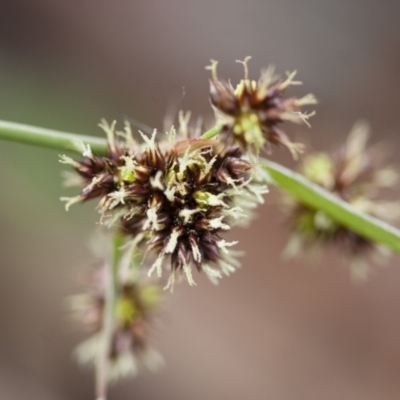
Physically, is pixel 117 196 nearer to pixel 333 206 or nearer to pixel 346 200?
A: pixel 333 206

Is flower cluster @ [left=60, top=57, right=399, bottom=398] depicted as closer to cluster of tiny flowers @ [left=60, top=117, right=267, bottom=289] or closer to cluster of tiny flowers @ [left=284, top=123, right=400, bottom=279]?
cluster of tiny flowers @ [left=60, top=117, right=267, bottom=289]

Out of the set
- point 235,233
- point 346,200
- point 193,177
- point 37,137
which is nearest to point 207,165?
point 193,177

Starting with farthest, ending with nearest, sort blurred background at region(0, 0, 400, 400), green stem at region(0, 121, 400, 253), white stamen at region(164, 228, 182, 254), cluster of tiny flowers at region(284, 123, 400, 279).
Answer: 1. blurred background at region(0, 0, 400, 400)
2. cluster of tiny flowers at region(284, 123, 400, 279)
3. green stem at region(0, 121, 400, 253)
4. white stamen at region(164, 228, 182, 254)

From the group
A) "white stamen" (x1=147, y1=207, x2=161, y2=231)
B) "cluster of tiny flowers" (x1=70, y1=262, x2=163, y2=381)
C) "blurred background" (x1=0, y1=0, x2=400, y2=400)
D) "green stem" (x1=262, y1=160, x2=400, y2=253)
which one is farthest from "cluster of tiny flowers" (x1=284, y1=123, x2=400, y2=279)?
"blurred background" (x1=0, y1=0, x2=400, y2=400)

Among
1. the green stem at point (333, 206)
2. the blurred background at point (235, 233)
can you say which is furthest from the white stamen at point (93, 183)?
the blurred background at point (235, 233)

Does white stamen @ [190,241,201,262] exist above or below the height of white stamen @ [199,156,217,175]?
below

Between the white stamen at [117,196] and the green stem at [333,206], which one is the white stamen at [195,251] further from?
the green stem at [333,206]

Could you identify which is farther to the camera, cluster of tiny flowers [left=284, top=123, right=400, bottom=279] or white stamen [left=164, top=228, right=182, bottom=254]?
cluster of tiny flowers [left=284, top=123, right=400, bottom=279]

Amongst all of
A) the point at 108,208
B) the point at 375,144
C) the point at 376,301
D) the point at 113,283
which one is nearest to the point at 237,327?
the point at 376,301
